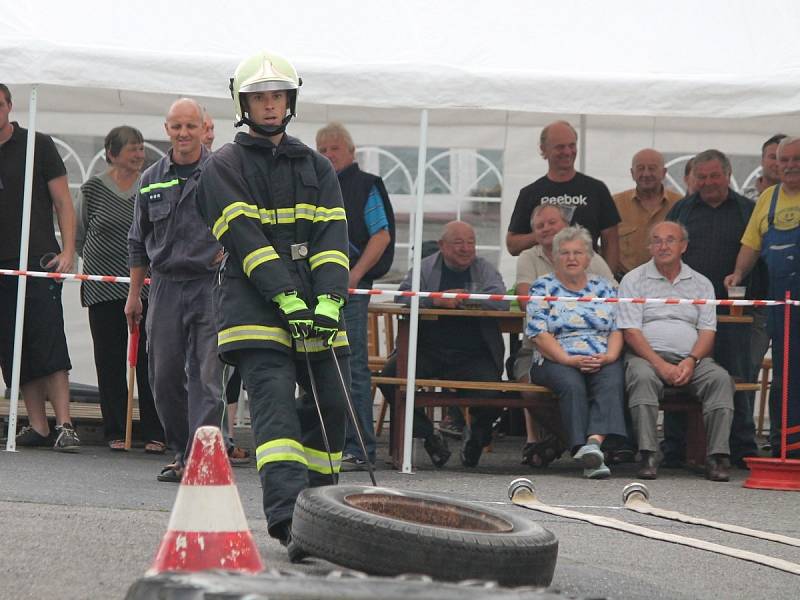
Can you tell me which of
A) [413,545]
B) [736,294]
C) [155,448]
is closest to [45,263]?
[155,448]

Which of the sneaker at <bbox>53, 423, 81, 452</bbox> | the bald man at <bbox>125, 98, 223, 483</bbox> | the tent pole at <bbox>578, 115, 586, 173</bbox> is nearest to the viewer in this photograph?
the bald man at <bbox>125, 98, 223, 483</bbox>

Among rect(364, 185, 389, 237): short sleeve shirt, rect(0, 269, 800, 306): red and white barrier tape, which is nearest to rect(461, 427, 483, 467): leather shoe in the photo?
rect(0, 269, 800, 306): red and white barrier tape

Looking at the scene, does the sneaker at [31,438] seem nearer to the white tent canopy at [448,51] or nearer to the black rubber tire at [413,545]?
the white tent canopy at [448,51]

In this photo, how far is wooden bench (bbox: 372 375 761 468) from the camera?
944 centimetres

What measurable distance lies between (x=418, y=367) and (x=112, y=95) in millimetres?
3576

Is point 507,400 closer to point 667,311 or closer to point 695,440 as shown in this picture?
point 667,311

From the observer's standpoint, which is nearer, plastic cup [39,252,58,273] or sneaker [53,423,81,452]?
sneaker [53,423,81,452]

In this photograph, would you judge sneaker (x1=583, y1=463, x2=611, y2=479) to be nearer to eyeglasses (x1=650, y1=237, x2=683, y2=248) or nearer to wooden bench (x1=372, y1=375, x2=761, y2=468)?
wooden bench (x1=372, y1=375, x2=761, y2=468)

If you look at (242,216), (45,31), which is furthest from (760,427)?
(242,216)

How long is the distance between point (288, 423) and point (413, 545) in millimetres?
1006

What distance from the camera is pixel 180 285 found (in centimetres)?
804

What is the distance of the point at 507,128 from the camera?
12328mm

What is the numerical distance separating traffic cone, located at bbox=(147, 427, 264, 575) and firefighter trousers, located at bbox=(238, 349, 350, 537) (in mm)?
1123

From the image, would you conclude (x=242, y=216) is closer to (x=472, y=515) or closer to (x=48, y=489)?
(x=472, y=515)
